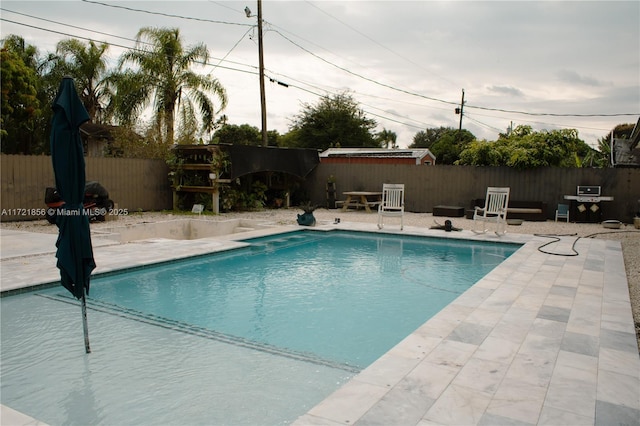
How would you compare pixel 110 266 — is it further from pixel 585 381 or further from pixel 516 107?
pixel 516 107

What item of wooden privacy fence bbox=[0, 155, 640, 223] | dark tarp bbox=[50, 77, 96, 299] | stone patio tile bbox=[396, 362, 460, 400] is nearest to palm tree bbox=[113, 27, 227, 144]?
wooden privacy fence bbox=[0, 155, 640, 223]

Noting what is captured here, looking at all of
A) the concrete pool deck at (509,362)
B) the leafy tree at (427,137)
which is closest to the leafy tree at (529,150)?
the concrete pool deck at (509,362)

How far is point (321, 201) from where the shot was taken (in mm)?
15961

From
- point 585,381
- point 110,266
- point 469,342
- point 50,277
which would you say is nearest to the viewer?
point 585,381

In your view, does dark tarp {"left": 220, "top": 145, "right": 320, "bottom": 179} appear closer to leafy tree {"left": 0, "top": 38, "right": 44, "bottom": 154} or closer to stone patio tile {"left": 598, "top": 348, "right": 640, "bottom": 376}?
leafy tree {"left": 0, "top": 38, "right": 44, "bottom": 154}

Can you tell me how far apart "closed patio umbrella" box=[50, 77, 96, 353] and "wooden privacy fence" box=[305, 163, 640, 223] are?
12.1 meters

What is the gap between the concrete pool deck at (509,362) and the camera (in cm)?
245

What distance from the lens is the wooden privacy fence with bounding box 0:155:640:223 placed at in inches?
413

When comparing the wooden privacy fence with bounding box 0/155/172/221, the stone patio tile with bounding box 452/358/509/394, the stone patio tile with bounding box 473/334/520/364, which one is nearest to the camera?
the stone patio tile with bounding box 452/358/509/394

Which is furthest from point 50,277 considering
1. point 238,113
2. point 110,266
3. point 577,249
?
point 238,113

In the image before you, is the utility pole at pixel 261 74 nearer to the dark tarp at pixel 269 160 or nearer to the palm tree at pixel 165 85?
the dark tarp at pixel 269 160

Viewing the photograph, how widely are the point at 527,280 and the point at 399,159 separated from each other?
1723 cm

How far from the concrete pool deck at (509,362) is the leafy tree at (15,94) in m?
14.0

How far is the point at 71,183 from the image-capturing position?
333 cm
